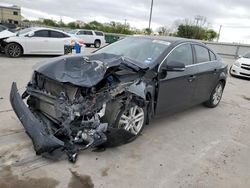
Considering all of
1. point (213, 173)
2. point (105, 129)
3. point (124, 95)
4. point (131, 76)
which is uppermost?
point (131, 76)

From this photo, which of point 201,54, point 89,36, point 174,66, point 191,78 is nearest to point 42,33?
point 201,54

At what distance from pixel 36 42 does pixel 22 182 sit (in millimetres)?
9839

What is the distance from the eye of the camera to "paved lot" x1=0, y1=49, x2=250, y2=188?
9.25ft

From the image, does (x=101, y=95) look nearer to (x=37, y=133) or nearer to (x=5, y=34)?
(x=37, y=133)

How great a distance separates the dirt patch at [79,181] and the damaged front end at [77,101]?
0.91ft

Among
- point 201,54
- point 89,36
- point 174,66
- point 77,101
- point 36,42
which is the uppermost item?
point 201,54

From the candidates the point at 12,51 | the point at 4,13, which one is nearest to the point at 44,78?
the point at 12,51

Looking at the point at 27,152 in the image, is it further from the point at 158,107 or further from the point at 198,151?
the point at 198,151

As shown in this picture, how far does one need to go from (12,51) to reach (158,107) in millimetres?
8968

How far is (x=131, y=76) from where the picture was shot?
3.57 meters

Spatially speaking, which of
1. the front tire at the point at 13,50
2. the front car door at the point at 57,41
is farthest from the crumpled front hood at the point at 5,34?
the front car door at the point at 57,41

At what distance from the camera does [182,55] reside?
4.48 metres

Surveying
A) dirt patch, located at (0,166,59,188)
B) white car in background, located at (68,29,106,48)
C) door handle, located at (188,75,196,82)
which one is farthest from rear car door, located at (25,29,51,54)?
white car in background, located at (68,29,106,48)

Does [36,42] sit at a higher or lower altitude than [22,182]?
higher
